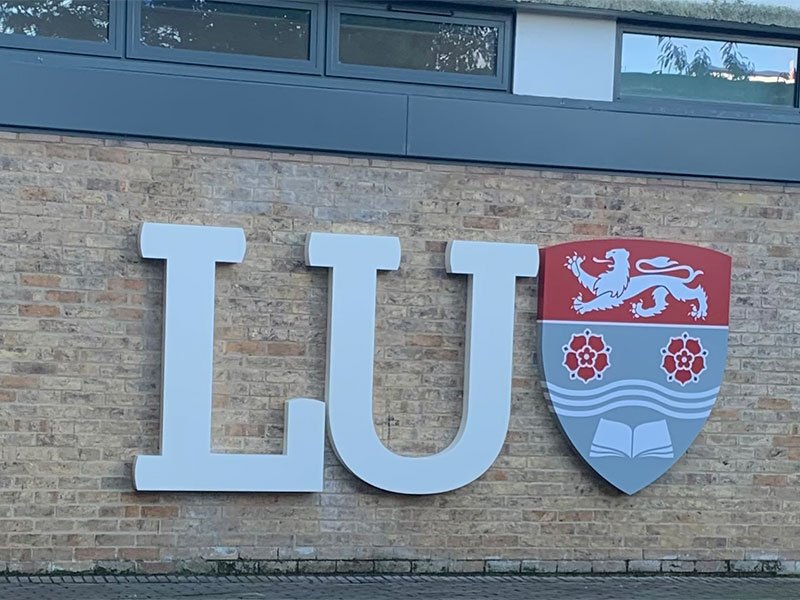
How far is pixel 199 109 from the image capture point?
7.68m

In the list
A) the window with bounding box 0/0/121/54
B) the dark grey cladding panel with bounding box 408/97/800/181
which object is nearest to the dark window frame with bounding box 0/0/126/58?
the window with bounding box 0/0/121/54

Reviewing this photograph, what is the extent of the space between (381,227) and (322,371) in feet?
3.30

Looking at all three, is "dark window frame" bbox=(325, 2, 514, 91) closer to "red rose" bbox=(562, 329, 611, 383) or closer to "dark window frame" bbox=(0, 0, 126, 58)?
"dark window frame" bbox=(0, 0, 126, 58)

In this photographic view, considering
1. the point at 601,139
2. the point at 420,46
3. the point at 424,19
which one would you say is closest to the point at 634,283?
the point at 601,139

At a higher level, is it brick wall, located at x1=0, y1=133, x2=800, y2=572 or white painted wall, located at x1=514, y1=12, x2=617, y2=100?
white painted wall, located at x1=514, y1=12, x2=617, y2=100

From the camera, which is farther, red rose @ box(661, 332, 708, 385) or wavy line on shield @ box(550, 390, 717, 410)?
red rose @ box(661, 332, 708, 385)

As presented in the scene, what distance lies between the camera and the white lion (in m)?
8.23

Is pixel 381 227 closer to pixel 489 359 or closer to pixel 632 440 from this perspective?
pixel 489 359

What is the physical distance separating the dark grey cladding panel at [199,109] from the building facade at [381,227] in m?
0.01

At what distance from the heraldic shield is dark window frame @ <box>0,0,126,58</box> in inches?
119

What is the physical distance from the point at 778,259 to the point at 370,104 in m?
3.06

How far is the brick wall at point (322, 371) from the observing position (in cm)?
750

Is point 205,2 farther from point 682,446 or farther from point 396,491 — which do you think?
point 682,446

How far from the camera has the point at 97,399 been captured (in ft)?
24.9
